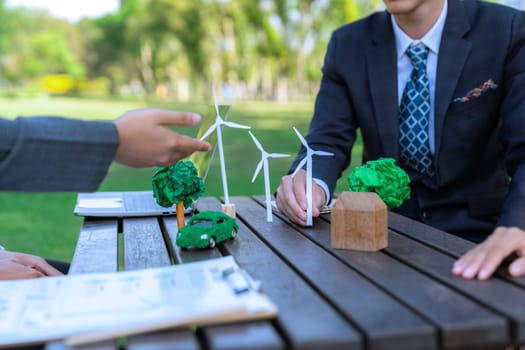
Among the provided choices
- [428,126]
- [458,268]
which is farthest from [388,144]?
[458,268]

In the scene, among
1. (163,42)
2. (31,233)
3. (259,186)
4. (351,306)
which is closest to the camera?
(351,306)

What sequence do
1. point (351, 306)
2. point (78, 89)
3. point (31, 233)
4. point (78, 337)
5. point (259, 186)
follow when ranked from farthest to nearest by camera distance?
point (78, 89) → point (259, 186) → point (31, 233) → point (351, 306) → point (78, 337)

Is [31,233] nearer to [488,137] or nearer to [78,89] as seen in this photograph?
[488,137]

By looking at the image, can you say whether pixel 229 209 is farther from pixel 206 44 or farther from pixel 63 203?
pixel 206 44

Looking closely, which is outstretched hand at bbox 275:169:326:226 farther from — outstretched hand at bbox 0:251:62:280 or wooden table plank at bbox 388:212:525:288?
outstretched hand at bbox 0:251:62:280

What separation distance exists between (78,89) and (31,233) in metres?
62.8

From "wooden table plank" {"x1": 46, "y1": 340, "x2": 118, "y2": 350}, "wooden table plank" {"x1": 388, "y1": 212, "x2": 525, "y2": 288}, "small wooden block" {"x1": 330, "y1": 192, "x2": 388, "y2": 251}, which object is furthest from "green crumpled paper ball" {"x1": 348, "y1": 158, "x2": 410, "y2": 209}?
"wooden table plank" {"x1": 46, "y1": 340, "x2": 118, "y2": 350}

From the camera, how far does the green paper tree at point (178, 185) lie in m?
1.79

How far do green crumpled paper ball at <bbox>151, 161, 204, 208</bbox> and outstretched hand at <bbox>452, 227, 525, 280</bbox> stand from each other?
74 cm

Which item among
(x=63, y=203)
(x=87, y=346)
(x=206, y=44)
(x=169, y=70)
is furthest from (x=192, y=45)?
(x=87, y=346)

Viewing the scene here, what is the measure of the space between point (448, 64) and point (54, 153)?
5.20 ft

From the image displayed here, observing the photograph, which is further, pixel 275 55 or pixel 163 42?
pixel 163 42

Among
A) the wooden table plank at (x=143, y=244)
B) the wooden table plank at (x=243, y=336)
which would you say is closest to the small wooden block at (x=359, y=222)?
the wooden table plank at (x=143, y=244)

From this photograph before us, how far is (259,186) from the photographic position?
7219 millimetres
